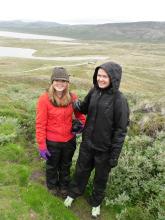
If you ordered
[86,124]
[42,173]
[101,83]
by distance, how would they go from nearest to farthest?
1. [101,83]
2. [86,124]
3. [42,173]

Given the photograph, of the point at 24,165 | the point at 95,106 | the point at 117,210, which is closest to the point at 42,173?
the point at 24,165

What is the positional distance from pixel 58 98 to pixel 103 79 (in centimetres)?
118

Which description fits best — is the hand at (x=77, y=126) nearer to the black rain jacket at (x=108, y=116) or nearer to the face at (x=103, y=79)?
the black rain jacket at (x=108, y=116)

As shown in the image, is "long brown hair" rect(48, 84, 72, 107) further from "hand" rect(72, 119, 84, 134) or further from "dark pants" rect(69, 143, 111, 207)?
"dark pants" rect(69, 143, 111, 207)

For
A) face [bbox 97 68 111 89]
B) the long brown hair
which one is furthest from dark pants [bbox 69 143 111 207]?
face [bbox 97 68 111 89]

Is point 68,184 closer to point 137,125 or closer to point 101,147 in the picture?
point 101,147

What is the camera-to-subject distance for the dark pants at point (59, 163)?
7432 mm

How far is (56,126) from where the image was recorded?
24.0 ft

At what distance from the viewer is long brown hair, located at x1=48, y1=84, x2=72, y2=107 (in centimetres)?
707

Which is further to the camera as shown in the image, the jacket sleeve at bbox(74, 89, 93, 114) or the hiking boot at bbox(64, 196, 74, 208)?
the hiking boot at bbox(64, 196, 74, 208)

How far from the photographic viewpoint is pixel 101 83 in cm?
653

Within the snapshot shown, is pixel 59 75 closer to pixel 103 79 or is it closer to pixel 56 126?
pixel 103 79

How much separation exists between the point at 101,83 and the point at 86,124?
3.25ft

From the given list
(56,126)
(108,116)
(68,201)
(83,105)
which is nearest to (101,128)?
(108,116)
